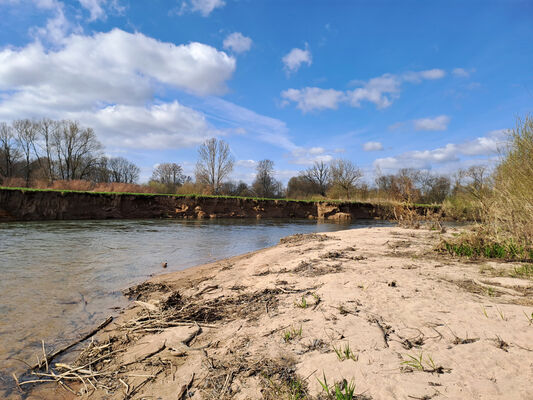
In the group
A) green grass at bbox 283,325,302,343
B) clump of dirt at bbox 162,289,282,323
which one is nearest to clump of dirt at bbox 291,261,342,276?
clump of dirt at bbox 162,289,282,323

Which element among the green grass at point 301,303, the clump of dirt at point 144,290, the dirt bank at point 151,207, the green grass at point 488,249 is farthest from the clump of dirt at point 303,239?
the dirt bank at point 151,207

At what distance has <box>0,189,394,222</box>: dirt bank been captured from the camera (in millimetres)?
20203

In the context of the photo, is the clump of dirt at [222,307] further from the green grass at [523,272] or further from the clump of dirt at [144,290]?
the green grass at [523,272]

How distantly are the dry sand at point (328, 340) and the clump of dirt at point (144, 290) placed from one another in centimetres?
27

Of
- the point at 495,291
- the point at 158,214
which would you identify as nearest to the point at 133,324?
the point at 495,291

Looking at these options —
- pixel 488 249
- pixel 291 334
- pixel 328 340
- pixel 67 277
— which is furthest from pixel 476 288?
pixel 67 277

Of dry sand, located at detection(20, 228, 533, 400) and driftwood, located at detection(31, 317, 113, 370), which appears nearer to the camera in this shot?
dry sand, located at detection(20, 228, 533, 400)

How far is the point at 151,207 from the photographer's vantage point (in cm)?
2569

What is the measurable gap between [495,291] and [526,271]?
145 centimetres

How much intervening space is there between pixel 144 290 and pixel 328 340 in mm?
3865

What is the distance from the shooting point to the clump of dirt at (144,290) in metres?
4.96

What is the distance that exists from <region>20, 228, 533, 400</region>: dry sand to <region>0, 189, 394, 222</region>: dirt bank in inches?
633

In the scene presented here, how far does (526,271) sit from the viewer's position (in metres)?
4.61

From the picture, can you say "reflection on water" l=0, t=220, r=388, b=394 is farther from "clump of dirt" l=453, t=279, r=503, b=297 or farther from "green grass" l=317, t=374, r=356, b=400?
"clump of dirt" l=453, t=279, r=503, b=297
